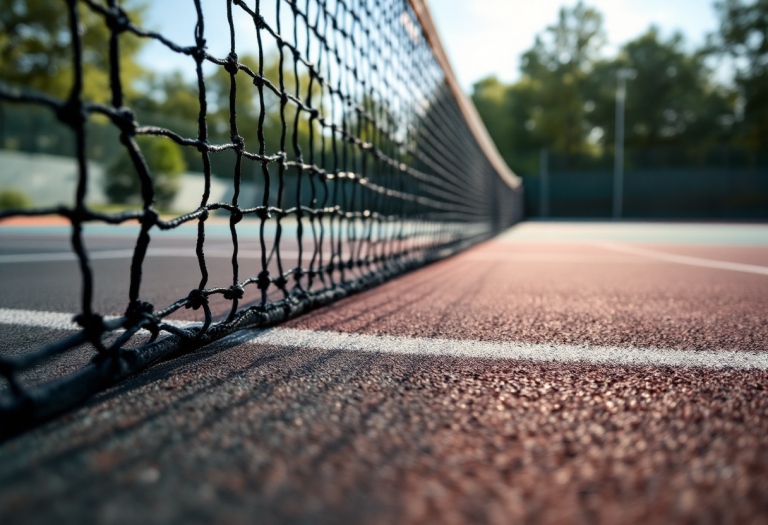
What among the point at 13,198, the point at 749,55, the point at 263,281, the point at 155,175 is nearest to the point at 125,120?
the point at 263,281

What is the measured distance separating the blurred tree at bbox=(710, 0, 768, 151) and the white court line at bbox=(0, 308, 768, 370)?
2853 centimetres

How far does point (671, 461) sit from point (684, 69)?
32.6 metres

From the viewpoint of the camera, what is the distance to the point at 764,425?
0.65 meters

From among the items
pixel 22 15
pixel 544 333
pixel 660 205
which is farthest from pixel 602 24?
pixel 544 333

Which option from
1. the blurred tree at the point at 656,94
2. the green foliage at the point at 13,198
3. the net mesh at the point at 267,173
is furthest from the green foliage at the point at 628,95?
the net mesh at the point at 267,173

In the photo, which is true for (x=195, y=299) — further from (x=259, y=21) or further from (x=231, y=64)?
(x=259, y=21)

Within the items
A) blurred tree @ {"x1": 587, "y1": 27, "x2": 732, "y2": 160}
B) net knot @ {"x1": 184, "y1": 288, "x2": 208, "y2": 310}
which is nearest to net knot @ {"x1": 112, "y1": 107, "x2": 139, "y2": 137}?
net knot @ {"x1": 184, "y1": 288, "x2": 208, "y2": 310}

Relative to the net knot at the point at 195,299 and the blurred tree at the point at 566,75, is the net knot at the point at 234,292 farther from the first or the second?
the blurred tree at the point at 566,75

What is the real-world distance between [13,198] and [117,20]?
15.1 metres

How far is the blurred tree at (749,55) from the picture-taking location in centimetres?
2386

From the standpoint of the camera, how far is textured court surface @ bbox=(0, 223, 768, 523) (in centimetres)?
48

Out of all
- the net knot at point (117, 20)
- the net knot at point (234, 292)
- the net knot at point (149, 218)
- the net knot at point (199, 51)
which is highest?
the net knot at point (199, 51)

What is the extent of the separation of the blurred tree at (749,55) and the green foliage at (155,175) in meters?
24.4

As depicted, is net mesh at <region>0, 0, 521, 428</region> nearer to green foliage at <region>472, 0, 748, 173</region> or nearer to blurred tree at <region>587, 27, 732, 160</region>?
green foliage at <region>472, 0, 748, 173</region>
